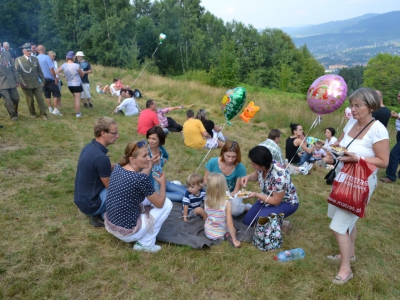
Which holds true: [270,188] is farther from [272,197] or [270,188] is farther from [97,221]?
[97,221]

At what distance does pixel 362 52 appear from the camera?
647ft

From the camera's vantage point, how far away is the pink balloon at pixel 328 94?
366cm

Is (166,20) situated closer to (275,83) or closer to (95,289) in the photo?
(275,83)

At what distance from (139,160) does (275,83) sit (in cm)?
4394

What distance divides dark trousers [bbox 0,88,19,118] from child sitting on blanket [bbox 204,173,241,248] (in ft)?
19.9

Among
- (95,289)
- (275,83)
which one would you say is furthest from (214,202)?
(275,83)

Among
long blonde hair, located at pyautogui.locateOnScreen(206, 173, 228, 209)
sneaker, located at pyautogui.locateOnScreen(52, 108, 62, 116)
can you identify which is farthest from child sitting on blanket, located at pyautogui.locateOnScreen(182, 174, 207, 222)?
sneaker, located at pyautogui.locateOnScreen(52, 108, 62, 116)

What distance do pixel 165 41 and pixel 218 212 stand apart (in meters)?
32.5

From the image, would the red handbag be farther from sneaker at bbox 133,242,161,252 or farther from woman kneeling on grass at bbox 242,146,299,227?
sneaker at bbox 133,242,161,252

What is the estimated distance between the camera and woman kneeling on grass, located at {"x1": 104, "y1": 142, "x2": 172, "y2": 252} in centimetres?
279

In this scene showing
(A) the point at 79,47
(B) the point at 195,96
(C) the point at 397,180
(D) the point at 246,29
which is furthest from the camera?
(D) the point at 246,29

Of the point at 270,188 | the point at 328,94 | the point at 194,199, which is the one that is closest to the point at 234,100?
the point at 328,94

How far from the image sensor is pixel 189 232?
353cm

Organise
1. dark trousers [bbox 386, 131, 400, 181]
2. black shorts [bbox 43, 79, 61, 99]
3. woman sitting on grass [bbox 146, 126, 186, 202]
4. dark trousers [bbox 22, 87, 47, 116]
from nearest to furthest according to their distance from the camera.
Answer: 1. woman sitting on grass [bbox 146, 126, 186, 202]
2. dark trousers [bbox 386, 131, 400, 181]
3. dark trousers [bbox 22, 87, 47, 116]
4. black shorts [bbox 43, 79, 61, 99]
